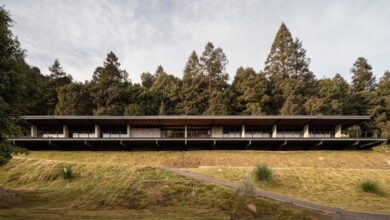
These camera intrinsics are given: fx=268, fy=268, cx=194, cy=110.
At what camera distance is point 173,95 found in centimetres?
4956

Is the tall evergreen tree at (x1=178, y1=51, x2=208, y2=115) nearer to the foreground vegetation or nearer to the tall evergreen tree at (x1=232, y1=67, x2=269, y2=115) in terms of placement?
the tall evergreen tree at (x1=232, y1=67, x2=269, y2=115)

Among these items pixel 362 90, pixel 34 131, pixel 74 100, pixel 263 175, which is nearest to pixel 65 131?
pixel 34 131

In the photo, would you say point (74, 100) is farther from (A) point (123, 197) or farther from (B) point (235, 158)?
(A) point (123, 197)

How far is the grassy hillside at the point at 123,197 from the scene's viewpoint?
10.6m

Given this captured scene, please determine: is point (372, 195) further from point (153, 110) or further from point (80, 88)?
point (80, 88)

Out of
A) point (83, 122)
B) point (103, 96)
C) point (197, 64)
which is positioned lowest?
point (83, 122)

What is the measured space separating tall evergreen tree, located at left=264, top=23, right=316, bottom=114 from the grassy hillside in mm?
34219

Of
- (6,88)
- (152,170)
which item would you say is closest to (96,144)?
(152,170)

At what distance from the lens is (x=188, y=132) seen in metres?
30.5

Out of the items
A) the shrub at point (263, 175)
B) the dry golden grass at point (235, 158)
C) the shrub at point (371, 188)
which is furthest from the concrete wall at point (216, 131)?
the shrub at point (371, 188)

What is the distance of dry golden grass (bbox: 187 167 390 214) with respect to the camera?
13586 millimetres

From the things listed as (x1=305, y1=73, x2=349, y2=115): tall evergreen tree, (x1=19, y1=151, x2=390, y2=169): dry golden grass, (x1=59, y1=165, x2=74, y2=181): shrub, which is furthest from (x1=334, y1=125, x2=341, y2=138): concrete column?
(x1=59, y1=165, x2=74, y2=181): shrub

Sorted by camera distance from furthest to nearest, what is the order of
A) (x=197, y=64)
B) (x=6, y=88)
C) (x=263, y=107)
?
1. (x=197, y=64)
2. (x=263, y=107)
3. (x=6, y=88)

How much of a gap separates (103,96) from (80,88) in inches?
169
